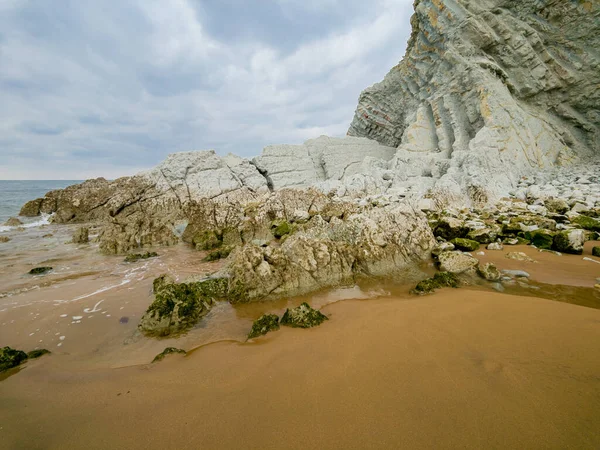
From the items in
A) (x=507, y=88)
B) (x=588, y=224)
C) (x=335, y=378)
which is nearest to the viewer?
(x=335, y=378)

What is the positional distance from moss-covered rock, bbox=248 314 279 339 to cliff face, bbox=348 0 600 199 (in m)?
16.5

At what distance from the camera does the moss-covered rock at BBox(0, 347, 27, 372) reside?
12.0ft

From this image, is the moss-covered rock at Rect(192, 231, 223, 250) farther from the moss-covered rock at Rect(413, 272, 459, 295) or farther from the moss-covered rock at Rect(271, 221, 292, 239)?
the moss-covered rock at Rect(413, 272, 459, 295)

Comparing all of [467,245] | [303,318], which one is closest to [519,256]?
[467,245]

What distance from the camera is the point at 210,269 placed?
8.68 meters

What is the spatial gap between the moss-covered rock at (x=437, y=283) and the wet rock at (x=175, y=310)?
14.7 feet

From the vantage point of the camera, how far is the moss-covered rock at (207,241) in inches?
461

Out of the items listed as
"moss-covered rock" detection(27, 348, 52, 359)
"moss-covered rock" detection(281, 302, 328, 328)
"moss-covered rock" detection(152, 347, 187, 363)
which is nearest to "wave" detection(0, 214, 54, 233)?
"moss-covered rock" detection(27, 348, 52, 359)

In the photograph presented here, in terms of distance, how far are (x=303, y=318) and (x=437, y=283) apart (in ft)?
10.6

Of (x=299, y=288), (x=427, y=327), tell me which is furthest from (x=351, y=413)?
(x=299, y=288)

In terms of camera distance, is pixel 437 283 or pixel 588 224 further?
pixel 588 224

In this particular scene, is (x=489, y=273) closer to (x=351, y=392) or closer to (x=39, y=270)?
(x=351, y=392)

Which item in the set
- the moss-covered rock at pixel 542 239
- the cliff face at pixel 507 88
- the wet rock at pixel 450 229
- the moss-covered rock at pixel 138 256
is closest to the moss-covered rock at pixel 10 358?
the moss-covered rock at pixel 138 256

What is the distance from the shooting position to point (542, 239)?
25.7 feet
